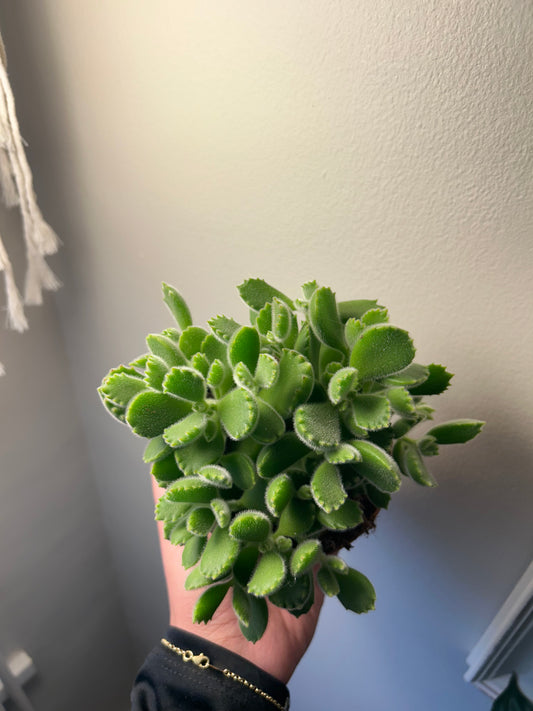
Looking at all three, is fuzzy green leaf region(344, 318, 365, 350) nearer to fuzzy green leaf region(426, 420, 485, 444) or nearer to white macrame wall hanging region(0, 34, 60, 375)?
fuzzy green leaf region(426, 420, 485, 444)

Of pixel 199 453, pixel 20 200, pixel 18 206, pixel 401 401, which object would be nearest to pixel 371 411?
pixel 401 401

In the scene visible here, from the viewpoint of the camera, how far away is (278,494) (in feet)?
1.01

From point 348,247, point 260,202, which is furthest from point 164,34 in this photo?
point 348,247

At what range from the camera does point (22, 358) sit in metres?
0.86

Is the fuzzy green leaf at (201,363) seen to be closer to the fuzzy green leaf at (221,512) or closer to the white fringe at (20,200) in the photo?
the fuzzy green leaf at (221,512)

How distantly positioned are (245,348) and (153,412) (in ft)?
0.26

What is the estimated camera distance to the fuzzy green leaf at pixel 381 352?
29 cm

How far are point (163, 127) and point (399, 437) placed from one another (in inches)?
19.5

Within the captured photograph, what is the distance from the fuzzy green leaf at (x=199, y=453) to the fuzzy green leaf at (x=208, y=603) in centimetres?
10

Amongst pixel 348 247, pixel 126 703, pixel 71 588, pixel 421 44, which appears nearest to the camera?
pixel 421 44

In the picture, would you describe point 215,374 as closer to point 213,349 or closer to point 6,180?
point 213,349

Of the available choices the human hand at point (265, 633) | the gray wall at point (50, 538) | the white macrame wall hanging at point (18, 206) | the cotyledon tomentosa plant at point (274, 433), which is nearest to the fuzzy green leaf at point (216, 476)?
the cotyledon tomentosa plant at point (274, 433)

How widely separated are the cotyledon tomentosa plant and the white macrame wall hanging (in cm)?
40

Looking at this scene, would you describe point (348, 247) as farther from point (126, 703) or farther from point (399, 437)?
point (126, 703)
